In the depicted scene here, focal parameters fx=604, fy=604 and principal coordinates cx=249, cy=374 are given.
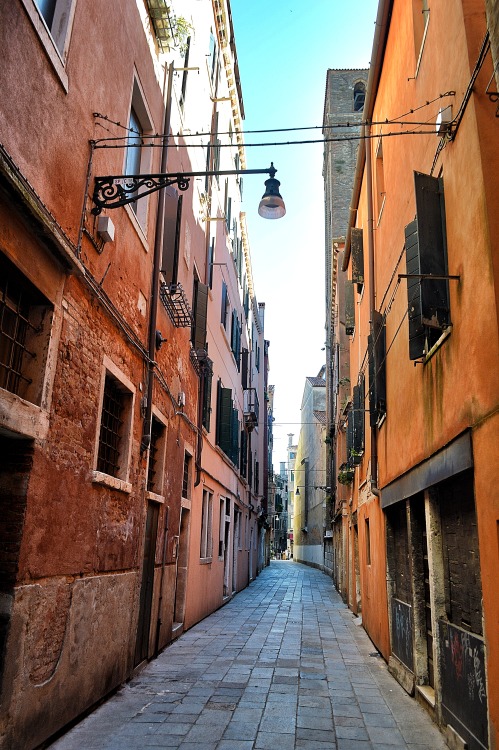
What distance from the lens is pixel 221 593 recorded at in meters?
14.3

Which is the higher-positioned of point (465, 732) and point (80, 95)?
point (80, 95)

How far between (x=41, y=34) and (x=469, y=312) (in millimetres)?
3431

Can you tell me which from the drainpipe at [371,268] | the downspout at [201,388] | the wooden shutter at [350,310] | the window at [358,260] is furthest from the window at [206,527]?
the window at [358,260]

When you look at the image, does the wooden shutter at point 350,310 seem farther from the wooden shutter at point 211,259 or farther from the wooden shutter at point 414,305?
the wooden shutter at point 414,305

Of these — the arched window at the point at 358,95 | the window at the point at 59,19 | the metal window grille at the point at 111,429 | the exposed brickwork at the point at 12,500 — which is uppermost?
the arched window at the point at 358,95

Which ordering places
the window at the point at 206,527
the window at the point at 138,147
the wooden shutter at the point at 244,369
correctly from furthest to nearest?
the wooden shutter at the point at 244,369 < the window at the point at 206,527 < the window at the point at 138,147

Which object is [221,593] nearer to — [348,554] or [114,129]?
[348,554]

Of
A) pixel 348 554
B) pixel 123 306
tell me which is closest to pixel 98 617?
pixel 123 306

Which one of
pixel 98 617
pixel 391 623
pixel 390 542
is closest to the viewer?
pixel 98 617

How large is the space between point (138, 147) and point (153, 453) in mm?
3884

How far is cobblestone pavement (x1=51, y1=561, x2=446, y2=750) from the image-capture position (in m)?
4.61

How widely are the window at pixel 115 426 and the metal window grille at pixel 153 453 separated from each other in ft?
4.38

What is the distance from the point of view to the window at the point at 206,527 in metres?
12.2

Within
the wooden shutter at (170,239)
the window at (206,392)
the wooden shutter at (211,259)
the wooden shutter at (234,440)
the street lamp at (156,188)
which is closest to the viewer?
the street lamp at (156,188)
